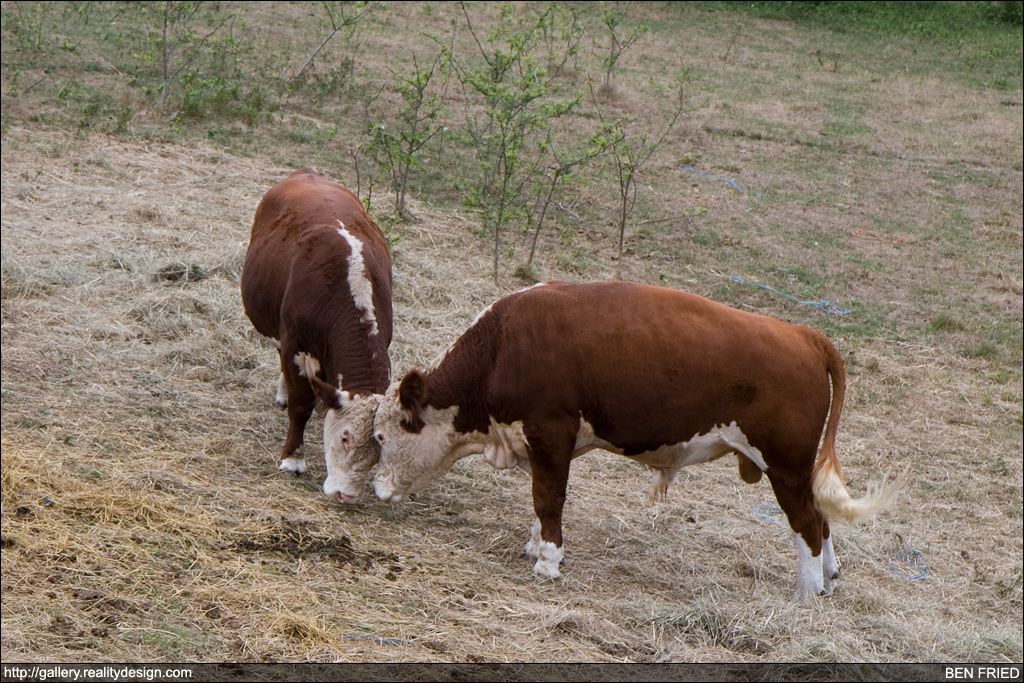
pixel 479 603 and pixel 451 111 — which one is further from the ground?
pixel 451 111

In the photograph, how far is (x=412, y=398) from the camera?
5.70 meters

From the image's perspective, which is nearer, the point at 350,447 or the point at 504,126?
the point at 350,447

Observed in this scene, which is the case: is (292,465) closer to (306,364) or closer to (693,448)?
(306,364)

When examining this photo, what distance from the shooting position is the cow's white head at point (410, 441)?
227 inches

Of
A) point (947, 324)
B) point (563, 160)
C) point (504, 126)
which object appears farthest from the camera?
point (563, 160)

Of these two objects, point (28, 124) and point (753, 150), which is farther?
point (753, 150)

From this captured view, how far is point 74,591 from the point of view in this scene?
14.3ft

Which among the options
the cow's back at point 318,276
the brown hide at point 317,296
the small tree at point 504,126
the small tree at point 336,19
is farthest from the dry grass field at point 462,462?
the small tree at point 336,19

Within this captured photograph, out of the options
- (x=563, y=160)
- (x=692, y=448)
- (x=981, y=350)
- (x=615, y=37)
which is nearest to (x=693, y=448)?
(x=692, y=448)

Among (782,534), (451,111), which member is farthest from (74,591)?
(451,111)

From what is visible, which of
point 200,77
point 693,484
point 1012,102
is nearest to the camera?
point 693,484

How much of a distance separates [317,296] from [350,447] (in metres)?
0.91

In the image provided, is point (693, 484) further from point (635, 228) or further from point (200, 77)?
point (200, 77)

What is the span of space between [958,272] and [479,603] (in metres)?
8.65
